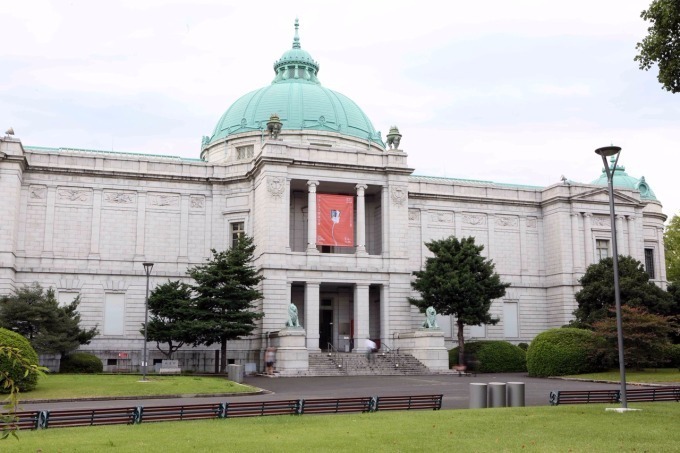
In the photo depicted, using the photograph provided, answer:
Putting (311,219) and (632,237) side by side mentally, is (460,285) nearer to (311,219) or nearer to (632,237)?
(311,219)

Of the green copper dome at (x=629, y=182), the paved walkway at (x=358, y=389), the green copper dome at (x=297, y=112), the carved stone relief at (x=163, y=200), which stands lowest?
the paved walkway at (x=358, y=389)

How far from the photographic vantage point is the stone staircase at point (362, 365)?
147ft

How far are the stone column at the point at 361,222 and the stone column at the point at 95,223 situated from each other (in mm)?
18591

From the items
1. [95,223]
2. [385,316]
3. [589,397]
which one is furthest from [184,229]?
[589,397]

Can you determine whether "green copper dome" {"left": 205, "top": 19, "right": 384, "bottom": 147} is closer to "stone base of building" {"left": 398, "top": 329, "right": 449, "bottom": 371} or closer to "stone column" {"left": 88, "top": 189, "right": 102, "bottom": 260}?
"stone column" {"left": 88, "top": 189, "right": 102, "bottom": 260}

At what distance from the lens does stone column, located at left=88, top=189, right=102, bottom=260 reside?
170ft

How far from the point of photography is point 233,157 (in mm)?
62438

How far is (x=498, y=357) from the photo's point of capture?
49812mm

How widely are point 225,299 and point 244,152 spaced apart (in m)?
20.3

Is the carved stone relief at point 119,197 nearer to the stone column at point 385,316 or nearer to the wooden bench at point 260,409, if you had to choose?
the stone column at point 385,316

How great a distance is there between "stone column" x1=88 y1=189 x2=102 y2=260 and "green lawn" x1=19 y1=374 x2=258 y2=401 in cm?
1627

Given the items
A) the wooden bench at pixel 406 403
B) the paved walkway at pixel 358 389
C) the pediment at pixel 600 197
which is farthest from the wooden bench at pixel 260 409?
the pediment at pixel 600 197

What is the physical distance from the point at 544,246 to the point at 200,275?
30.8m

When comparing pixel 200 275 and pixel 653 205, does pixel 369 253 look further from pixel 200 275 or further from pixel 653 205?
pixel 653 205
